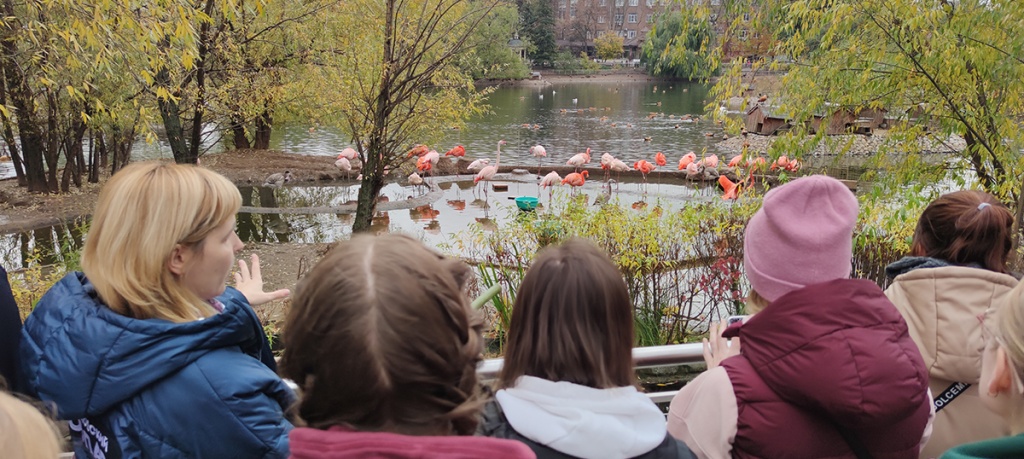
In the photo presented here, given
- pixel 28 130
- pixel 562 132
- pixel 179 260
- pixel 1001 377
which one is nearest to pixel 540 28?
pixel 562 132

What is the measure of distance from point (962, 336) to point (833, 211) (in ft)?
1.98

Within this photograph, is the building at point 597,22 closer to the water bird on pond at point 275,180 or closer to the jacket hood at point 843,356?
the water bird on pond at point 275,180

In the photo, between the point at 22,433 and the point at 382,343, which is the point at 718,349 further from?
the point at 22,433

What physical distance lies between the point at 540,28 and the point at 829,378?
60.6 metres

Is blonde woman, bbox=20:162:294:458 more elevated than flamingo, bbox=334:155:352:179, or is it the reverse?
blonde woman, bbox=20:162:294:458

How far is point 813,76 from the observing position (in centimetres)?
580

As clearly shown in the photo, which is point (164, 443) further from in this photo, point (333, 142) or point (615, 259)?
point (333, 142)

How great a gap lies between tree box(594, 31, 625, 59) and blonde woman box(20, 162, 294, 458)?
6849 cm

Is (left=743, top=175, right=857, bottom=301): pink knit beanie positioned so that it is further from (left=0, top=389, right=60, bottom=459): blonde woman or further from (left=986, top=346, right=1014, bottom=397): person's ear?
(left=0, top=389, right=60, bottom=459): blonde woman

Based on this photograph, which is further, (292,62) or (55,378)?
(292,62)

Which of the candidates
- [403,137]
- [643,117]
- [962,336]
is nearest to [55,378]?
[962,336]

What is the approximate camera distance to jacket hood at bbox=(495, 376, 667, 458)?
1.21 metres

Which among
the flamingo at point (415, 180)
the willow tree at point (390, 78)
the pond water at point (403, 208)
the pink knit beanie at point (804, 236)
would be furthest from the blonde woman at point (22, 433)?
the flamingo at point (415, 180)

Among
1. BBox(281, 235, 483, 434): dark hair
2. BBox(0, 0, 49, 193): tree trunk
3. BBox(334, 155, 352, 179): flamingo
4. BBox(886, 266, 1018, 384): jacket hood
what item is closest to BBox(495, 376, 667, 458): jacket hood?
BBox(281, 235, 483, 434): dark hair
